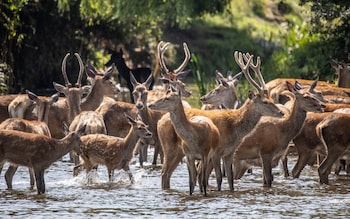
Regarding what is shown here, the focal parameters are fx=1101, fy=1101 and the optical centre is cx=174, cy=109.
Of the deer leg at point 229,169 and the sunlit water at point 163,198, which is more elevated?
the deer leg at point 229,169

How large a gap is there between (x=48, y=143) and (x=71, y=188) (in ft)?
3.49

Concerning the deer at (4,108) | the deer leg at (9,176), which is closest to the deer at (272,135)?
the deer leg at (9,176)

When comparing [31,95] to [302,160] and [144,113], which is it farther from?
[302,160]

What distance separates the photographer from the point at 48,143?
49.5ft

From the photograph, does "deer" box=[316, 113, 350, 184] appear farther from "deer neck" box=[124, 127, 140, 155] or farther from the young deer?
"deer neck" box=[124, 127, 140, 155]

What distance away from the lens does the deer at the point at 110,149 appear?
631 inches

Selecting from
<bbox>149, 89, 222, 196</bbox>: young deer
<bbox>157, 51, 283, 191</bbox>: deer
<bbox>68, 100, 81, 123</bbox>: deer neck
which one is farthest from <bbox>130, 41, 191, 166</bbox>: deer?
<bbox>149, 89, 222, 196</bbox>: young deer

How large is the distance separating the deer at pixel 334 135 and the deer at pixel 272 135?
0.31 metres

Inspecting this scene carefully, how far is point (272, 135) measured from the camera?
16.5 metres

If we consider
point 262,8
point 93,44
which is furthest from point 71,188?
point 262,8

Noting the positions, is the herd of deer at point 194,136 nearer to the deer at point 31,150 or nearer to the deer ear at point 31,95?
the deer at point 31,150

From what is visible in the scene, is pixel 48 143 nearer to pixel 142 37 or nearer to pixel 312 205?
pixel 312 205

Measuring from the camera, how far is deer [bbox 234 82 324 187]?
53.8ft

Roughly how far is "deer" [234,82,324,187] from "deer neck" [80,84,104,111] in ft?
14.0
